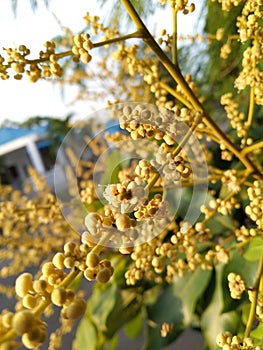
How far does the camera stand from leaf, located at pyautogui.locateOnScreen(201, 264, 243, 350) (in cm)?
56

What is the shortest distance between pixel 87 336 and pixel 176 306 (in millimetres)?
164

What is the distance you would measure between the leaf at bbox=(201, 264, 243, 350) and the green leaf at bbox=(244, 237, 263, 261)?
7cm

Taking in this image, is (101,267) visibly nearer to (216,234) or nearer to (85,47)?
(85,47)

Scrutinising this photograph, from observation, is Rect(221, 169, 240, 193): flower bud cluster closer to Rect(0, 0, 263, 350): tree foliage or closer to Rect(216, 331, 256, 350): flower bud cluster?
Rect(0, 0, 263, 350): tree foliage

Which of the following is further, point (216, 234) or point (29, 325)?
point (216, 234)

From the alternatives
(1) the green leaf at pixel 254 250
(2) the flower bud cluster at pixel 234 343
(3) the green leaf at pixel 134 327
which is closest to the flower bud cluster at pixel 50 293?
(2) the flower bud cluster at pixel 234 343

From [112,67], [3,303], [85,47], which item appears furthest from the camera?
[3,303]

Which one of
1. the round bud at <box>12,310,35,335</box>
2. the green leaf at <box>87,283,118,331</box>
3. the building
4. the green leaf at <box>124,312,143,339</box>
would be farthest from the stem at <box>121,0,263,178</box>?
the building

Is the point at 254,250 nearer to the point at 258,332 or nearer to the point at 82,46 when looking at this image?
the point at 258,332

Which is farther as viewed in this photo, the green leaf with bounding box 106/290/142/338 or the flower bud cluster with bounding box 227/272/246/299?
the green leaf with bounding box 106/290/142/338

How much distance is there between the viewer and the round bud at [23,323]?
19cm

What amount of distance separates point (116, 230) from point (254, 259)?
0.28m

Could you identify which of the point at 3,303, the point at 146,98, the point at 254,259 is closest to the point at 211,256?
the point at 254,259

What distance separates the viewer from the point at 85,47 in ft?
1.04
